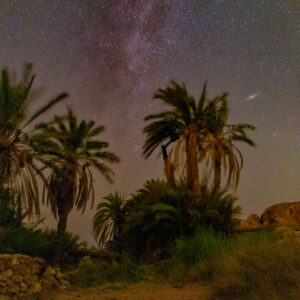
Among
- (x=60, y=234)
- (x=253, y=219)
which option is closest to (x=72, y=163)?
(x=60, y=234)

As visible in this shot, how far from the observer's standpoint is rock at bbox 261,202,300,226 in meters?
15.3

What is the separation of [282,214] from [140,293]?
1224 cm

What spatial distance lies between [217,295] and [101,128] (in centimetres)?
1428

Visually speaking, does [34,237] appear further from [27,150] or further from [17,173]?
[27,150]

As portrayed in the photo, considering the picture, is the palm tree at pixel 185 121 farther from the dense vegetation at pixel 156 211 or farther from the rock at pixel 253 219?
the rock at pixel 253 219

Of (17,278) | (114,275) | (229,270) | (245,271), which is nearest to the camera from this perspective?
(245,271)

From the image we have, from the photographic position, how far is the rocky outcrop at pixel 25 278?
6.98 metres

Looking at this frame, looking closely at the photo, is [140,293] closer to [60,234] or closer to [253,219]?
[60,234]

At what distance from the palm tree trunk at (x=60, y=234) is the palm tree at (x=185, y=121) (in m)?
6.42

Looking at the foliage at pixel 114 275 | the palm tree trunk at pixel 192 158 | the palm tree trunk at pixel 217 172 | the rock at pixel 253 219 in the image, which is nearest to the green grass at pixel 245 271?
the foliage at pixel 114 275

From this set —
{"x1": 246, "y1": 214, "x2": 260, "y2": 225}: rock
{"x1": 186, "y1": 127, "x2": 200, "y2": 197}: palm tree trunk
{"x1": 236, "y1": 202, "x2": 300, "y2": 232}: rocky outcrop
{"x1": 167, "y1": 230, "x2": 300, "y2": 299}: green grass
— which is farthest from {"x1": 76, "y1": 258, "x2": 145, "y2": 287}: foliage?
{"x1": 246, "y1": 214, "x2": 260, "y2": 225}: rock

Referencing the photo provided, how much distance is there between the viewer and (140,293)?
19.0 ft

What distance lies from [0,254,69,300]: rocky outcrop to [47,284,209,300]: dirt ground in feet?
2.00

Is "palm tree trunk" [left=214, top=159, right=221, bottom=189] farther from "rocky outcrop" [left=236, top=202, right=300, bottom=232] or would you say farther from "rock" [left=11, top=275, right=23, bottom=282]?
"rock" [left=11, top=275, right=23, bottom=282]
